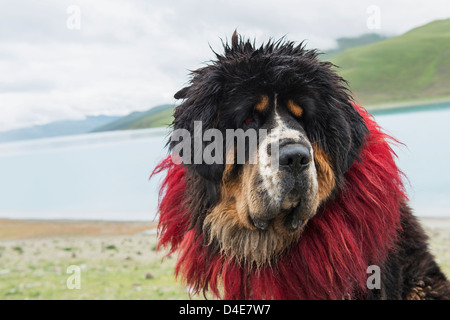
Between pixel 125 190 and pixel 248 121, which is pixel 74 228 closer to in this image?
pixel 125 190

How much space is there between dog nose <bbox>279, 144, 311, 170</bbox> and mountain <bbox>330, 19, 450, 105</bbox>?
233ft

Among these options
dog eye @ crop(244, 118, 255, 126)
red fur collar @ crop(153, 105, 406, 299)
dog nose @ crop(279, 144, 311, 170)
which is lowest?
red fur collar @ crop(153, 105, 406, 299)

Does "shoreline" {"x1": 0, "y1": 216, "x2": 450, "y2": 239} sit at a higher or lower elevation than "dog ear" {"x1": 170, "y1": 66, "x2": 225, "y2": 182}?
lower

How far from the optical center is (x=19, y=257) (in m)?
9.04

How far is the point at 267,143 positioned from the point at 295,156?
0.71 ft

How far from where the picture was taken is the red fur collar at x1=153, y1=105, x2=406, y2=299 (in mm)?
2979

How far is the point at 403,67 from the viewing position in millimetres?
87250

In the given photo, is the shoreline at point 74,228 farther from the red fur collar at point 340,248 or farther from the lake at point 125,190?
the red fur collar at point 340,248

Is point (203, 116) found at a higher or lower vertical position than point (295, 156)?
higher

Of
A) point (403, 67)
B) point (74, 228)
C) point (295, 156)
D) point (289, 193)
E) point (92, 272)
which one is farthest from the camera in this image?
point (403, 67)

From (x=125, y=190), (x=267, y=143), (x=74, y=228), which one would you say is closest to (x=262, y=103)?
(x=267, y=143)

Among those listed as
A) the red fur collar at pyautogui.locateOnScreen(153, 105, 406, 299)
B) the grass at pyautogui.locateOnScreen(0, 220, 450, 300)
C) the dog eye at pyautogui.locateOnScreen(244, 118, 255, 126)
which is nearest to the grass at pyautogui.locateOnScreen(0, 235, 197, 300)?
the grass at pyautogui.locateOnScreen(0, 220, 450, 300)

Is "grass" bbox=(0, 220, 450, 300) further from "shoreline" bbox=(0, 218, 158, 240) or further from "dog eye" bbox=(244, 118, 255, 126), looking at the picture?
"shoreline" bbox=(0, 218, 158, 240)

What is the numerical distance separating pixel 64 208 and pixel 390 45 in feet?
317
